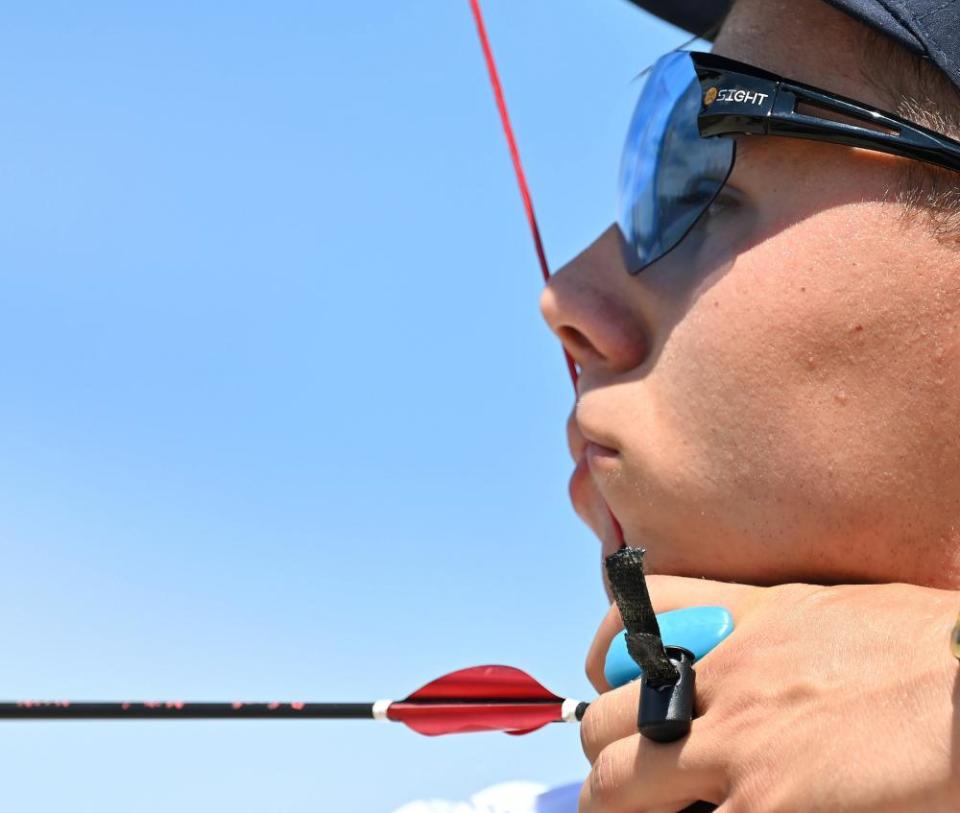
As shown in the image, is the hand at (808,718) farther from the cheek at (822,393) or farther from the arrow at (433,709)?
the arrow at (433,709)

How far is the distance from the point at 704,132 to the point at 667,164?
0.07 m

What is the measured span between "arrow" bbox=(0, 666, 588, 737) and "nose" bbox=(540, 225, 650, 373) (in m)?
0.34

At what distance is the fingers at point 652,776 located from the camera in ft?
3.00

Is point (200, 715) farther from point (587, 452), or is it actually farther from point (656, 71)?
point (656, 71)

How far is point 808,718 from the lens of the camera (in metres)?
0.86

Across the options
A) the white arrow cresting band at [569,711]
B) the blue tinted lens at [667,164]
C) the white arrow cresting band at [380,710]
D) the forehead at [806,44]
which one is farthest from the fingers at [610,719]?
the forehead at [806,44]

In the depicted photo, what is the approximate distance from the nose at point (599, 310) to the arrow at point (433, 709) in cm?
34

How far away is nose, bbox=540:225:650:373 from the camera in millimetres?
1204

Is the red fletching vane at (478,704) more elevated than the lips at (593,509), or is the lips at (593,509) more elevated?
the lips at (593,509)

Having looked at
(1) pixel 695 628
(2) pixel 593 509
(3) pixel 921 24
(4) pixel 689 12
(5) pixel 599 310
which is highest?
(4) pixel 689 12

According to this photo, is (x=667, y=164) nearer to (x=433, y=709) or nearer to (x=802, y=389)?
(x=802, y=389)

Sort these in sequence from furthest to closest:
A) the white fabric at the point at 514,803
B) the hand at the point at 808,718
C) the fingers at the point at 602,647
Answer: the white fabric at the point at 514,803, the fingers at the point at 602,647, the hand at the point at 808,718

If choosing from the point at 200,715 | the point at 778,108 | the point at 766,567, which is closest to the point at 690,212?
the point at 778,108

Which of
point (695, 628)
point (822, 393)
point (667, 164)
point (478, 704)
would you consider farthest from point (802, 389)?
point (478, 704)
